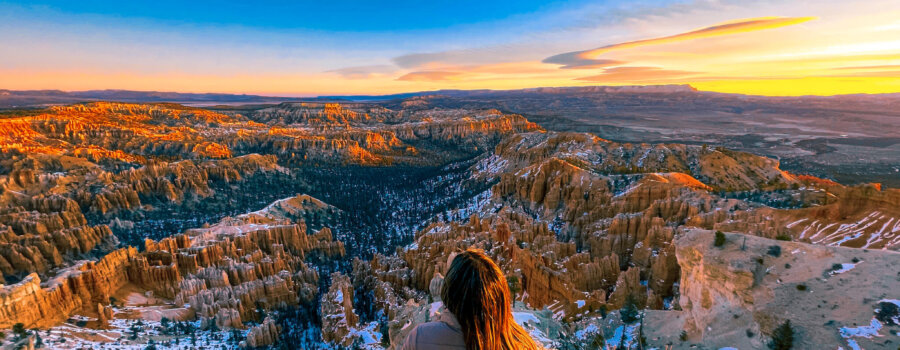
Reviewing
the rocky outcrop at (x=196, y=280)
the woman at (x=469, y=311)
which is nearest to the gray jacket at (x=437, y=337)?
the woman at (x=469, y=311)

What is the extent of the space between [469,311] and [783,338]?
14283mm

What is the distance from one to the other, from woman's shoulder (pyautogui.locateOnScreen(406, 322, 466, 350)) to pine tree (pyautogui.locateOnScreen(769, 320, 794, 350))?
46.6 feet

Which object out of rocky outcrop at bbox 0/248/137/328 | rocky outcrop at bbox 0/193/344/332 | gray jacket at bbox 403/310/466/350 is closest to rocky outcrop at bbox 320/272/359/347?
rocky outcrop at bbox 0/193/344/332

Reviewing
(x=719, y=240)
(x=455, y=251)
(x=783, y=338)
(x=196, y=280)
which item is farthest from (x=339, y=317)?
(x=783, y=338)

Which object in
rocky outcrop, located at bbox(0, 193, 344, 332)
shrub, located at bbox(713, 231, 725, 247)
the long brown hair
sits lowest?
rocky outcrop, located at bbox(0, 193, 344, 332)

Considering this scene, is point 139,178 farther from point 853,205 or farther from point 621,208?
point 853,205

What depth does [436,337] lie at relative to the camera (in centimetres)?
278

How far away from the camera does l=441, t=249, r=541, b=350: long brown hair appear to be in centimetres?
275

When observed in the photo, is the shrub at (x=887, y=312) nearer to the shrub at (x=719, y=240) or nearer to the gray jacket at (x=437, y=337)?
the shrub at (x=719, y=240)

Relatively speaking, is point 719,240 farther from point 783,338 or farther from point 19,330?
point 19,330

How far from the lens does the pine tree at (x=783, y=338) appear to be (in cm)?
1204

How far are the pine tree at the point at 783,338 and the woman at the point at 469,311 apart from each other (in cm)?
1391

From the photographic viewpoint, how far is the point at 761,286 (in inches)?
551

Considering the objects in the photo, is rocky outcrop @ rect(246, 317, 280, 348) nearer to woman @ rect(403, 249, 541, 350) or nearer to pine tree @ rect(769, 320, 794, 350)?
pine tree @ rect(769, 320, 794, 350)
